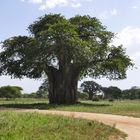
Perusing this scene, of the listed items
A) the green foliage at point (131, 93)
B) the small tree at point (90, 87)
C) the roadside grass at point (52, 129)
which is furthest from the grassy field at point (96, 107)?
the green foliage at point (131, 93)

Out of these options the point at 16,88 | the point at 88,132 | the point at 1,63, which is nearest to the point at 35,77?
the point at 1,63

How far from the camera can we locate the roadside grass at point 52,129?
48.2 feet

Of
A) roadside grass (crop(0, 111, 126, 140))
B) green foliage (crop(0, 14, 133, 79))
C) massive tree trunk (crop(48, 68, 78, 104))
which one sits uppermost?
green foliage (crop(0, 14, 133, 79))

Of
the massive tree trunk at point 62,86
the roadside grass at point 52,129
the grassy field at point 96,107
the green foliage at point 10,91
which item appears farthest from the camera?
the green foliage at point 10,91

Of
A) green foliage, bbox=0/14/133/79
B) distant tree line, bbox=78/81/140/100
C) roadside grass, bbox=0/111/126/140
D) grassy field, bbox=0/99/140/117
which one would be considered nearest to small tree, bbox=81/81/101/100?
distant tree line, bbox=78/81/140/100

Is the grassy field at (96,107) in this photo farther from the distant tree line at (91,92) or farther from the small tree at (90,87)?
the small tree at (90,87)

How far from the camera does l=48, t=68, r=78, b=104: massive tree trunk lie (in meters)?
43.5

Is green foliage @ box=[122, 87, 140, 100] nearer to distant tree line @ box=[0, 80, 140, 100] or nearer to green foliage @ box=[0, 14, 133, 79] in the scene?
distant tree line @ box=[0, 80, 140, 100]

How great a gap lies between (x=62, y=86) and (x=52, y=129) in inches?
1069

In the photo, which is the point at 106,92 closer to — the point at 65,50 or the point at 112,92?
the point at 112,92

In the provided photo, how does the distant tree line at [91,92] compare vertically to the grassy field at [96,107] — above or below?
above

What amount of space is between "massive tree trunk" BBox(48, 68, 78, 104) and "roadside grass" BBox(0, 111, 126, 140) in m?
23.7

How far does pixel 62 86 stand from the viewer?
143ft

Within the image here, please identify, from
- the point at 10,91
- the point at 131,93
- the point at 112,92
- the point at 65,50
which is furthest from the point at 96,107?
the point at 131,93
